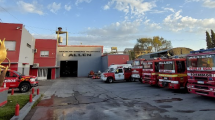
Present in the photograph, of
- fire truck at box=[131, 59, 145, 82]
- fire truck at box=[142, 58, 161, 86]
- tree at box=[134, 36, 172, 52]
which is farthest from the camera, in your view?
tree at box=[134, 36, 172, 52]

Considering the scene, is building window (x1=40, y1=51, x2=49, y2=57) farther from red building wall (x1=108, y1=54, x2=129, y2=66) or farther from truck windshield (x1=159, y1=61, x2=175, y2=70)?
truck windshield (x1=159, y1=61, x2=175, y2=70)

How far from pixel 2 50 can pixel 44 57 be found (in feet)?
74.9

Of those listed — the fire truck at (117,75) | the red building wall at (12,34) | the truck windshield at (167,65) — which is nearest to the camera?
the truck windshield at (167,65)

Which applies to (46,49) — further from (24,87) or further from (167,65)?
(167,65)

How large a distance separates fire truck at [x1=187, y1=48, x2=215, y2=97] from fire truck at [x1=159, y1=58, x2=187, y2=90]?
1.86 metres

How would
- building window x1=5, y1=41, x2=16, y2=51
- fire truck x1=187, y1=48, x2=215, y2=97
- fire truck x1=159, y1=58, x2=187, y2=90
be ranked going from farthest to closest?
building window x1=5, y1=41, x2=16, y2=51 → fire truck x1=159, y1=58, x2=187, y2=90 → fire truck x1=187, y1=48, x2=215, y2=97

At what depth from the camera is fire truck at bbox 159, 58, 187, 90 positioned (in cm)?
1109

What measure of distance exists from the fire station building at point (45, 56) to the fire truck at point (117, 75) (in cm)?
1032

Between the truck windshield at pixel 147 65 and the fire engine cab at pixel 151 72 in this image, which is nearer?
the fire engine cab at pixel 151 72

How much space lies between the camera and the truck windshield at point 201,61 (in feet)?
26.1

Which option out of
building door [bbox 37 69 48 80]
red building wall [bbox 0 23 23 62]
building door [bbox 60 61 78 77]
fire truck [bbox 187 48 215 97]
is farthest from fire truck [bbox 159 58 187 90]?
building door [bbox 60 61 78 77]

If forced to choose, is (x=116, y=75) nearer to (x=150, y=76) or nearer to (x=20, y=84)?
(x=150, y=76)

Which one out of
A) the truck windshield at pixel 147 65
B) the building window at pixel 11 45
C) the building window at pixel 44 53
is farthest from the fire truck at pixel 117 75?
the building window at pixel 44 53

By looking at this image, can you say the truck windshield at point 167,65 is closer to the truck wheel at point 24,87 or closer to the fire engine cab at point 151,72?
the fire engine cab at point 151,72
